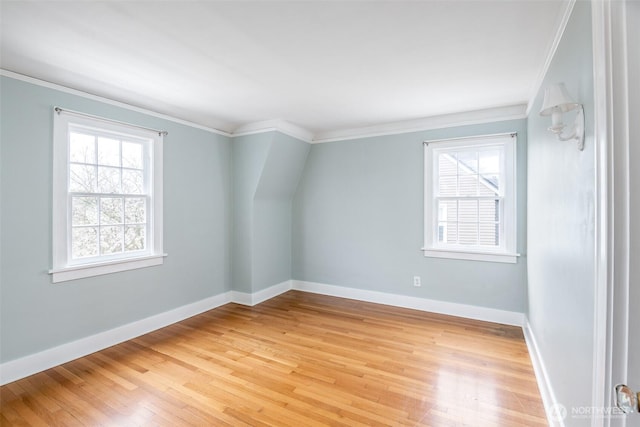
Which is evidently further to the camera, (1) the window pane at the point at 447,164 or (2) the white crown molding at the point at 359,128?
(1) the window pane at the point at 447,164

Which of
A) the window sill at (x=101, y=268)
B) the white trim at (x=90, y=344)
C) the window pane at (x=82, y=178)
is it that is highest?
the window pane at (x=82, y=178)

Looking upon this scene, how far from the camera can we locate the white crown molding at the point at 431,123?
10.9 ft

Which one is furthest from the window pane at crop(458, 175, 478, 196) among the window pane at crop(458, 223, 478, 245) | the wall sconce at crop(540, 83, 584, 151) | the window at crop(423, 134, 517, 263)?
the wall sconce at crop(540, 83, 584, 151)

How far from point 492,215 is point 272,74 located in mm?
2854

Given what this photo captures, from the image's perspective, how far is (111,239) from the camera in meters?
3.00

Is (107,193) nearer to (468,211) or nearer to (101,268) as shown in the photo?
(101,268)

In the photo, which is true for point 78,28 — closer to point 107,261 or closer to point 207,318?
point 107,261

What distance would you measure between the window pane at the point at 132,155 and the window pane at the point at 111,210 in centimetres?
38

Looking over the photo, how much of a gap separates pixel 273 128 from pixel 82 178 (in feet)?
6.77

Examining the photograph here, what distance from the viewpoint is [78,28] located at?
181cm

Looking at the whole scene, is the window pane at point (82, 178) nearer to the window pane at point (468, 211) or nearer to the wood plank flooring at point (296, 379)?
the wood plank flooring at point (296, 379)

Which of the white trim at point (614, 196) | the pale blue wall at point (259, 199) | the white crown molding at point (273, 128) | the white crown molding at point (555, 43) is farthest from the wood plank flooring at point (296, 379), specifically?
the white crown molding at point (273, 128)

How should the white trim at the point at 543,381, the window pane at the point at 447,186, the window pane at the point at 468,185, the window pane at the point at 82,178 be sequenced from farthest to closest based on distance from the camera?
the window pane at the point at 447,186 < the window pane at the point at 468,185 < the window pane at the point at 82,178 < the white trim at the point at 543,381

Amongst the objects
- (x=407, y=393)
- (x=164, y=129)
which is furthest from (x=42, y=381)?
(x=407, y=393)
